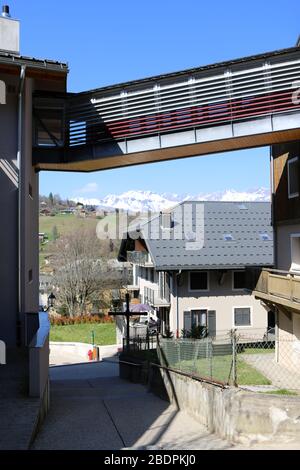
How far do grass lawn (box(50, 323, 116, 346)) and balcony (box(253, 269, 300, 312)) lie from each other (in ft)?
67.9

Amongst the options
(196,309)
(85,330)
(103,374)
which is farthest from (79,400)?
(85,330)

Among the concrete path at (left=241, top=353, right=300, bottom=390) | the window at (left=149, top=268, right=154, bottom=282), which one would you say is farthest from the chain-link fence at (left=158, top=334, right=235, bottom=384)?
the window at (left=149, top=268, right=154, bottom=282)

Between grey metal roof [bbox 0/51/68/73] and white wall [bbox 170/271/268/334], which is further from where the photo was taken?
white wall [bbox 170/271/268/334]

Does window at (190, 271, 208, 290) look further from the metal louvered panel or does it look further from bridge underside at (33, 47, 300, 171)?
the metal louvered panel

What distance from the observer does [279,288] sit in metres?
17.1

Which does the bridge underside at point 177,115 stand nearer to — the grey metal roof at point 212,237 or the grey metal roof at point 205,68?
the grey metal roof at point 205,68

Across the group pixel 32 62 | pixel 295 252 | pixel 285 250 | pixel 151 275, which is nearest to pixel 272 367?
pixel 295 252

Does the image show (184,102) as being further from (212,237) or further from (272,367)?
(212,237)

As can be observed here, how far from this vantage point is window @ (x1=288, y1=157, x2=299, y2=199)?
721 inches

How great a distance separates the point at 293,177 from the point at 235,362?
377 inches

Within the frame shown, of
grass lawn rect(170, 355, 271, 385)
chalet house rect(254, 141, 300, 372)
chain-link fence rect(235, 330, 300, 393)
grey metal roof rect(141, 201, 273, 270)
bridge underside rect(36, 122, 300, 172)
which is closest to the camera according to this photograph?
grass lawn rect(170, 355, 271, 385)

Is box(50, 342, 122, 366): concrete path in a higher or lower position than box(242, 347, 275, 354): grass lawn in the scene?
lower

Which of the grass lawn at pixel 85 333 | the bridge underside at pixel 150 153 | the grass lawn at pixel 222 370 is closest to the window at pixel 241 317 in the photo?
the grass lawn at pixel 85 333

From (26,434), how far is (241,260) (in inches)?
1016
